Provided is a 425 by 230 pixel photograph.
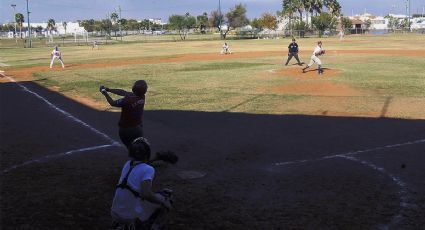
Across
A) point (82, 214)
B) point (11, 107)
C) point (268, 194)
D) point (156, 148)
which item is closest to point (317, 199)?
point (268, 194)

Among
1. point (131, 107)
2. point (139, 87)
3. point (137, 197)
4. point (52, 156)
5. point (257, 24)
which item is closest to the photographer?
point (137, 197)

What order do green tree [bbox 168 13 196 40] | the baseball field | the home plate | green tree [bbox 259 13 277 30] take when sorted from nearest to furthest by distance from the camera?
the baseball field < the home plate < green tree [bbox 259 13 277 30] < green tree [bbox 168 13 196 40]

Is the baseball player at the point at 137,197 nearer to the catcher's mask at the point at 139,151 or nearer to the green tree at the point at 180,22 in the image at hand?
the catcher's mask at the point at 139,151

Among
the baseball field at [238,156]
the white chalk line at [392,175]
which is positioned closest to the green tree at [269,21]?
the baseball field at [238,156]

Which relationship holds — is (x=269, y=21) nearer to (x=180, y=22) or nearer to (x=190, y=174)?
(x=180, y=22)

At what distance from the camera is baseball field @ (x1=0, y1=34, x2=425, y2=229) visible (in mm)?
6910

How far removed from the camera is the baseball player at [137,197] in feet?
16.8

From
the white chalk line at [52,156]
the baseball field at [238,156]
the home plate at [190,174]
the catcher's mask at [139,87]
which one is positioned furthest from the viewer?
the white chalk line at [52,156]

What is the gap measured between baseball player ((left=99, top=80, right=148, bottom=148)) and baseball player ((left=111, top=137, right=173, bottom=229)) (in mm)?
2659

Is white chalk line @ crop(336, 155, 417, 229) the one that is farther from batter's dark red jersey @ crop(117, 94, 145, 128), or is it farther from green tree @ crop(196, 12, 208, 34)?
green tree @ crop(196, 12, 208, 34)

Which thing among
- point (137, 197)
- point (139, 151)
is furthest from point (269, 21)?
point (137, 197)

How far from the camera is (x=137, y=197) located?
16.9 feet

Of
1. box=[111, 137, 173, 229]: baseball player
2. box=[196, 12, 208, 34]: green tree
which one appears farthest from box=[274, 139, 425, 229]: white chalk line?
box=[196, 12, 208, 34]: green tree

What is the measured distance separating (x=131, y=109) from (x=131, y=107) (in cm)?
5
